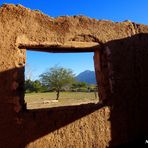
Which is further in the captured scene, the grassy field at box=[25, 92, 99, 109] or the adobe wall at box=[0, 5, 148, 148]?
the grassy field at box=[25, 92, 99, 109]

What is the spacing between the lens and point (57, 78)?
36188 millimetres

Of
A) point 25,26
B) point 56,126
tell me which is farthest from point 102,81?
point 25,26

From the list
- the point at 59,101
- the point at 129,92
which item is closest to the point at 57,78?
the point at 59,101

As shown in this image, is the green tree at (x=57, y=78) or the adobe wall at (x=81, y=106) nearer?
the adobe wall at (x=81, y=106)

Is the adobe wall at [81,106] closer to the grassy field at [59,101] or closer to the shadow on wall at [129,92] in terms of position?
the shadow on wall at [129,92]

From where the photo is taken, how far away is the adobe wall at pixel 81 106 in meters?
5.15

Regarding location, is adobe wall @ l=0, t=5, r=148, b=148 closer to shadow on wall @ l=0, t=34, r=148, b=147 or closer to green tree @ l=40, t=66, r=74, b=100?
shadow on wall @ l=0, t=34, r=148, b=147

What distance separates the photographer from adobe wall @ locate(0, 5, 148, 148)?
5148 millimetres

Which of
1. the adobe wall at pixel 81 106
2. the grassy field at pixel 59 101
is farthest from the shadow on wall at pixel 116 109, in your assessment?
the grassy field at pixel 59 101

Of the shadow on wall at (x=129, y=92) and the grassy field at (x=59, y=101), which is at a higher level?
the shadow on wall at (x=129, y=92)

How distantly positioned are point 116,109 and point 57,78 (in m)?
30.1

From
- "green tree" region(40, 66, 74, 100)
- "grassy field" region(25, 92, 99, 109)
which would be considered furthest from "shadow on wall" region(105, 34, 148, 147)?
"green tree" region(40, 66, 74, 100)

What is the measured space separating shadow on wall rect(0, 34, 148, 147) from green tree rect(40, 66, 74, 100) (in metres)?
28.9

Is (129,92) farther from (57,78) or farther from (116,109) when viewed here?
(57,78)
